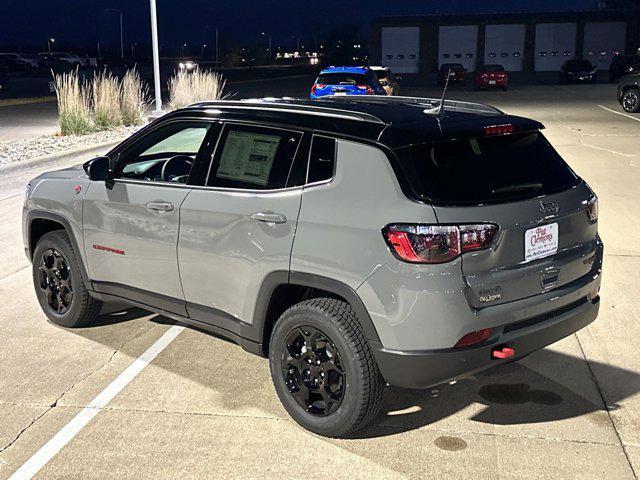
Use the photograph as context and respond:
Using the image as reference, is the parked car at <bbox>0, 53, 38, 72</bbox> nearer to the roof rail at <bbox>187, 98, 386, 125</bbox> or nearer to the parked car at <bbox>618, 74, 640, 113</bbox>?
the parked car at <bbox>618, 74, 640, 113</bbox>

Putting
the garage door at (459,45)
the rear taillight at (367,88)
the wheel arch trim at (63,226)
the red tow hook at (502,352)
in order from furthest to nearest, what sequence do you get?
the garage door at (459,45), the rear taillight at (367,88), the wheel arch trim at (63,226), the red tow hook at (502,352)

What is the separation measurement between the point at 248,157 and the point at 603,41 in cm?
7515

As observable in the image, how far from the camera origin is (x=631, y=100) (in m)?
26.0

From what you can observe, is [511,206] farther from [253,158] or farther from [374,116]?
[253,158]

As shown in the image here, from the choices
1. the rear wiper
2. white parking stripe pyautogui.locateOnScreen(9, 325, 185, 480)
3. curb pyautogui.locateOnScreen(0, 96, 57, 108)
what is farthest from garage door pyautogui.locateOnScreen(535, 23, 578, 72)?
the rear wiper

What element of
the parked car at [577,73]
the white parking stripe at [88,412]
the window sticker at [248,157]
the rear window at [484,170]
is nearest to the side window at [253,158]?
the window sticker at [248,157]

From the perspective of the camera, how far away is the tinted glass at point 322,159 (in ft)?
14.2

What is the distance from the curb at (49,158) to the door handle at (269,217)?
9809 millimetres

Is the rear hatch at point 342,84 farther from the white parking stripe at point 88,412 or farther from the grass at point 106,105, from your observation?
the white parking stripe at point 88,412

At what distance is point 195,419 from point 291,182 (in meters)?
1.50

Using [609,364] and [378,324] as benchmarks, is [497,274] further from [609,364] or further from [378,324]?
[609,364]

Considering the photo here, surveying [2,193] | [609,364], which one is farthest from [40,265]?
[2,193]

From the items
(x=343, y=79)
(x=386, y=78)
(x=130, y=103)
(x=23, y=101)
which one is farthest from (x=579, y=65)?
(x=130, y=103)

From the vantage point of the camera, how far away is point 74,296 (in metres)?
6.03
